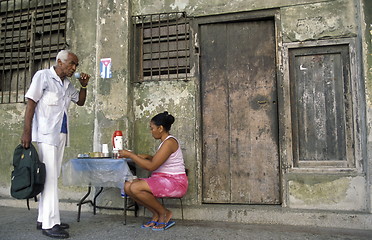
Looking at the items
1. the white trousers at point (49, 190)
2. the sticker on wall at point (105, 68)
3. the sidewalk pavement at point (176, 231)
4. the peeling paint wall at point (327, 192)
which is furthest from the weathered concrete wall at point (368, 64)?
the white trousers at point (49, 190)

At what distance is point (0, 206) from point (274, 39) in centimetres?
449

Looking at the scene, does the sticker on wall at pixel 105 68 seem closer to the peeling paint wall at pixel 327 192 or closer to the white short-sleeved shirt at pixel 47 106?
the white short-sleeved shirt at pixel 47 106

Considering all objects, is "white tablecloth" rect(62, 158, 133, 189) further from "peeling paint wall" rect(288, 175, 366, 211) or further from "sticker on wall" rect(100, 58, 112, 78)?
"peeling paint wall" rect(288, 175, 366, 211)

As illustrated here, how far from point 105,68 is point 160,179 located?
6.17ft

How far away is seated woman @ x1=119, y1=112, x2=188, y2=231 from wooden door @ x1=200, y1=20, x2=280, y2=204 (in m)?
0.90

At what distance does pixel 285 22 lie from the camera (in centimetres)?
412

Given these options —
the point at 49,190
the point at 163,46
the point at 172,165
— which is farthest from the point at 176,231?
the point at 163,46

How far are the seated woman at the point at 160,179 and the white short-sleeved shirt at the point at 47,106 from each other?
71 centimetres

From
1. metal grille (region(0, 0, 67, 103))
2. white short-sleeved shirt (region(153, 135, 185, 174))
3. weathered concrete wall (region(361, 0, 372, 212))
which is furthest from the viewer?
metal grille (region(0, 0, 67, 103))

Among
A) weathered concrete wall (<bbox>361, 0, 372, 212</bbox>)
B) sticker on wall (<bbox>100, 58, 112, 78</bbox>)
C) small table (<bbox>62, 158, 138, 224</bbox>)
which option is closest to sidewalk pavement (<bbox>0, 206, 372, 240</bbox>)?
small table (<bbox>62, 158, 138, 224</bbox>)

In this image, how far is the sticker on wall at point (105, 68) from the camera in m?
4.46

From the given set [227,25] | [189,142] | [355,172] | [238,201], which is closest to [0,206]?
[189,142]

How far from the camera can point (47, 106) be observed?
3.20 m

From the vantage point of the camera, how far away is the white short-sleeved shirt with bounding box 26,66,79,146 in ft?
10.4
